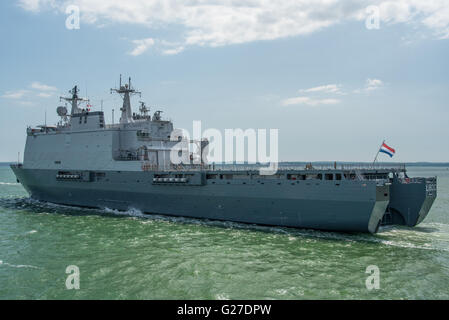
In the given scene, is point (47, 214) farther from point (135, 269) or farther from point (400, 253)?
point (400, 253)

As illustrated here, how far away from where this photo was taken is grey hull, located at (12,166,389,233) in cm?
1686

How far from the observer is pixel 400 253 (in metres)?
14.2

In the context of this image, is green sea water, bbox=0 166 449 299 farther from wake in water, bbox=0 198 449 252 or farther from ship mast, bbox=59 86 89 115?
ship mast, bbox=59 86 89 115

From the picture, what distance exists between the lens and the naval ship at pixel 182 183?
682 inches

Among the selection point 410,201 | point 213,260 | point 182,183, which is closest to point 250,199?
point 182,183

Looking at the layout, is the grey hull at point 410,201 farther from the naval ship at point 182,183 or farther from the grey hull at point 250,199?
the grey hull at point 250,199

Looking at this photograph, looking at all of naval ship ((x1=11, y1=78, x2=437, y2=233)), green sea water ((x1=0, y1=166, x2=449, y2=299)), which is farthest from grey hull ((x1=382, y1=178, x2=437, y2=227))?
green sea water ((x1=0, y1=166, x2=449, y2=299))

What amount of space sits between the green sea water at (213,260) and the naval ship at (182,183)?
1007 millimetres

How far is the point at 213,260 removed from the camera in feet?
43.0

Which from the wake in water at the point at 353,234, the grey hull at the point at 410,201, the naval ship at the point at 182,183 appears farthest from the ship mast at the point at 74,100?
the grey hull at the point at 410,201

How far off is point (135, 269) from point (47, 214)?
14.4m

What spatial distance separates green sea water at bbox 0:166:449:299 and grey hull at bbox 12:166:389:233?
807 mm
